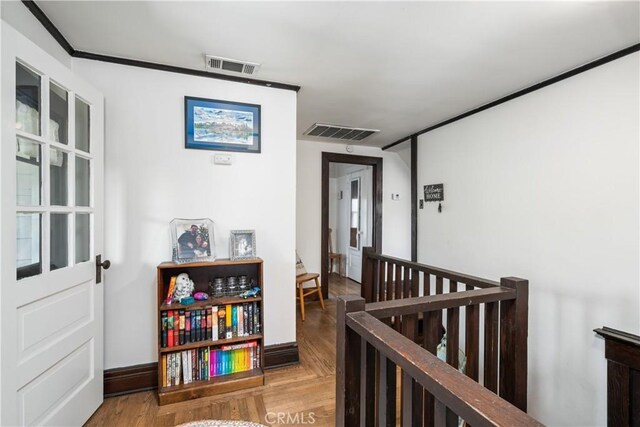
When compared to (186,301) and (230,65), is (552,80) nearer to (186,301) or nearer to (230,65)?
(230,65)

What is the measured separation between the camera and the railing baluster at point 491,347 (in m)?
1.31

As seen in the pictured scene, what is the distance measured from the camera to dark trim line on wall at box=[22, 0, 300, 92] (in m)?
1.48

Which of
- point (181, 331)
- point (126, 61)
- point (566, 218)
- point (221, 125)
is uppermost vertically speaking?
point (126, 61)

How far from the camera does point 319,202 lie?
407 cm

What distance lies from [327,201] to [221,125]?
7.05 ft

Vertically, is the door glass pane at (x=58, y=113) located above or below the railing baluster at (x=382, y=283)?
above

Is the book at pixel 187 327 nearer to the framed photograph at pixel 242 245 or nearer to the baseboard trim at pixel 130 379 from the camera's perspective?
Result: the baseboard trim at pixel 130 379

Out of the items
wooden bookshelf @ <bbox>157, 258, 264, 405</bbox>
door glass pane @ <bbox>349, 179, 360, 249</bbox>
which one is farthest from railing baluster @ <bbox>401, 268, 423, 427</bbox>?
door glass pane @ <bbox>349, 179, 360, 249</bbox>

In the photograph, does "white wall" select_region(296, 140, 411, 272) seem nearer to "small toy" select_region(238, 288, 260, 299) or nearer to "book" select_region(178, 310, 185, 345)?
"small toy" select_region(238, 288, 260, 299)

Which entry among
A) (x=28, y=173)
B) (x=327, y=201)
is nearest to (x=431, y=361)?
(x=28, y=173)

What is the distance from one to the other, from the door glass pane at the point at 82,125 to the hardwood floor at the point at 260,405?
166 cm

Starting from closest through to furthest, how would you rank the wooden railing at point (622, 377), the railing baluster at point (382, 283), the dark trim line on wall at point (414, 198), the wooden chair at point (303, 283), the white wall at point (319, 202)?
the wooden railing at point (622, 377), the railing baluster at point (382, 283), the wooden chair at point (303, 283), the dark trim line on wall at point (414, 198), the white wall at point (319, 202)

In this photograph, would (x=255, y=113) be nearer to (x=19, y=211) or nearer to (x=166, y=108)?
(x=166, y=108)

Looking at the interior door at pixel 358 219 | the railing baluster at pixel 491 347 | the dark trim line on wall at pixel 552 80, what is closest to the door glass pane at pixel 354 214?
the interior door at pixel 358 219
